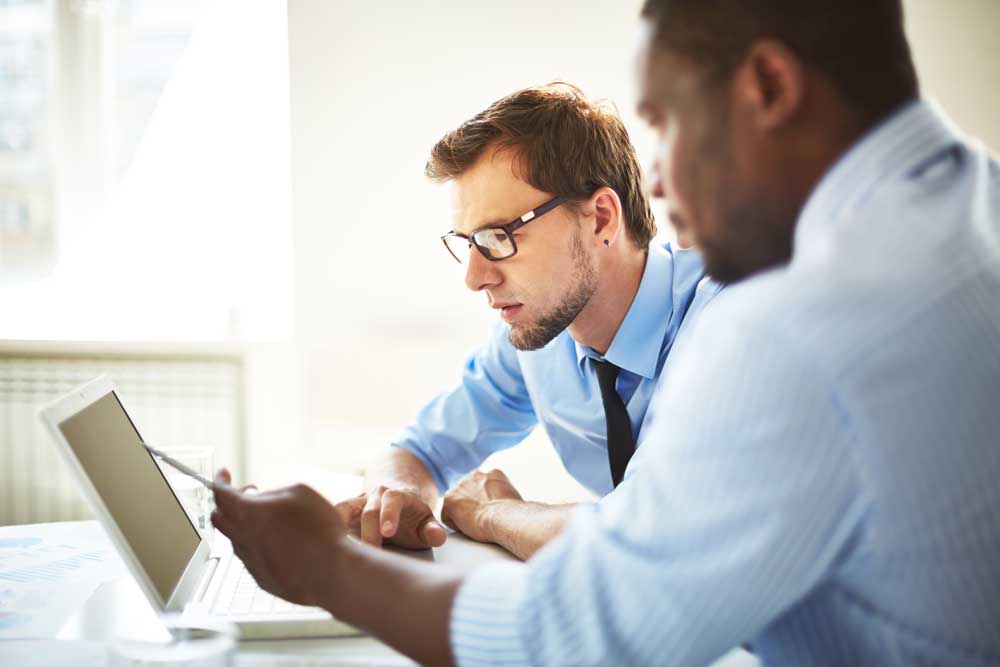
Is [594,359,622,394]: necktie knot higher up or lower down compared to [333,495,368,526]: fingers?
higher up

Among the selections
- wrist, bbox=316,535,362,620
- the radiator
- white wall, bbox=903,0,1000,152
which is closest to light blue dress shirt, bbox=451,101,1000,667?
wrist, bbox=316,535,362,620

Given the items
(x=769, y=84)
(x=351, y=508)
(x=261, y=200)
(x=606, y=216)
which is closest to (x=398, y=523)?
(x=351, y=508)

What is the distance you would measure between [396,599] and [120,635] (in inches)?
20.4

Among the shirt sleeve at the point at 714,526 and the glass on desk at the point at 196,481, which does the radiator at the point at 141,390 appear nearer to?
the glass on desk at the point at 196,481

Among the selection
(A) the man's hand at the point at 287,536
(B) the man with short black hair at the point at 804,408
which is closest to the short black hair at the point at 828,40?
(B) the man with short black hair at the point at 804,408

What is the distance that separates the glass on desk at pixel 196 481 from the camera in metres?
1.43

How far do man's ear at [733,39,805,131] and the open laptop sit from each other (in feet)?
2.55

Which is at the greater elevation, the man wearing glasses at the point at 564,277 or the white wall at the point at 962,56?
the white wall at the point at 962,56

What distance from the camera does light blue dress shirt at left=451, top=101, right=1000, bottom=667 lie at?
0.64 m

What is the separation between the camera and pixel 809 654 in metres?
0.74

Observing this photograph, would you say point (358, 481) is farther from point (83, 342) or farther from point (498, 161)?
point (83, 342)

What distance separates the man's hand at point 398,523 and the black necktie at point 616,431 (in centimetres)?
37

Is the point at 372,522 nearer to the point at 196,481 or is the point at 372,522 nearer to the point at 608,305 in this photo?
the point at 196,481

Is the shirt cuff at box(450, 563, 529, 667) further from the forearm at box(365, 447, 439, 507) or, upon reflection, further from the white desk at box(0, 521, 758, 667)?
the forearm at box(365, 447, 439, 507)
